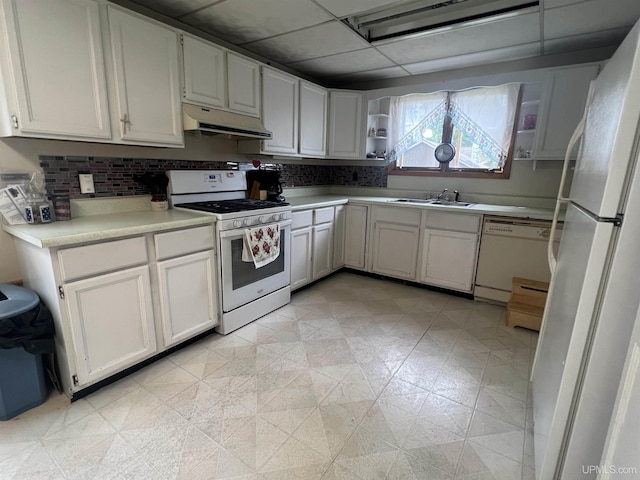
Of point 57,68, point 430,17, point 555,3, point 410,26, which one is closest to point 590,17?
point 555,3

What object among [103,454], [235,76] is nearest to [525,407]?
[103,454]

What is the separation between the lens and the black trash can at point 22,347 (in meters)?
1.50

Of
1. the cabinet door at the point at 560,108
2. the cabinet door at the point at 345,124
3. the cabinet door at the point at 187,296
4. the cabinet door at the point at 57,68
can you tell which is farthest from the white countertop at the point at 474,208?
the cabinet door at the point at 57,68

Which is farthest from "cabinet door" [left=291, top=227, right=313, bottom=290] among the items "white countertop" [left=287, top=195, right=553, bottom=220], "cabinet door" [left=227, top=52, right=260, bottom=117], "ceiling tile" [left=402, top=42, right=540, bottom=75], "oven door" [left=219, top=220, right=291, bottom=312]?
"ceiling tile" [left=402, top=42, right=540, bottom=75]

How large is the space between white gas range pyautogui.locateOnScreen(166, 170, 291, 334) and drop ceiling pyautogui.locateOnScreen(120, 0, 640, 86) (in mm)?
1140

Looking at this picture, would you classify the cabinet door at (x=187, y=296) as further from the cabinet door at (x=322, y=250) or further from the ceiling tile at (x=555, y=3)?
the ceiling tile at (x=555, y=3)

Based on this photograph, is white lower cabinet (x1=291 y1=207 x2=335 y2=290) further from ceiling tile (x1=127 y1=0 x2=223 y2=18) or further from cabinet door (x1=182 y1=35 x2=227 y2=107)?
ceiling tile (x1=127 y1=0 x2=223 y2=18)

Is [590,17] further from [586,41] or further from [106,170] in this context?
[106,170]

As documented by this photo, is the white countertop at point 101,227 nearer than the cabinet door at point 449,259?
Yes

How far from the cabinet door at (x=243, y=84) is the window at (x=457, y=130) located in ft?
5.62

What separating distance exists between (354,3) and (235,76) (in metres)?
1.05

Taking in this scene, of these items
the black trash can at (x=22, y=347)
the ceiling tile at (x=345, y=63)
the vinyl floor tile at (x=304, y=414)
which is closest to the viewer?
the vinyl floor tile at (x=304, y=414)

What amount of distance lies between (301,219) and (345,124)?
1.44 m

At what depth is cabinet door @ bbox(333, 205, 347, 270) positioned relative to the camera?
11.7 ft
